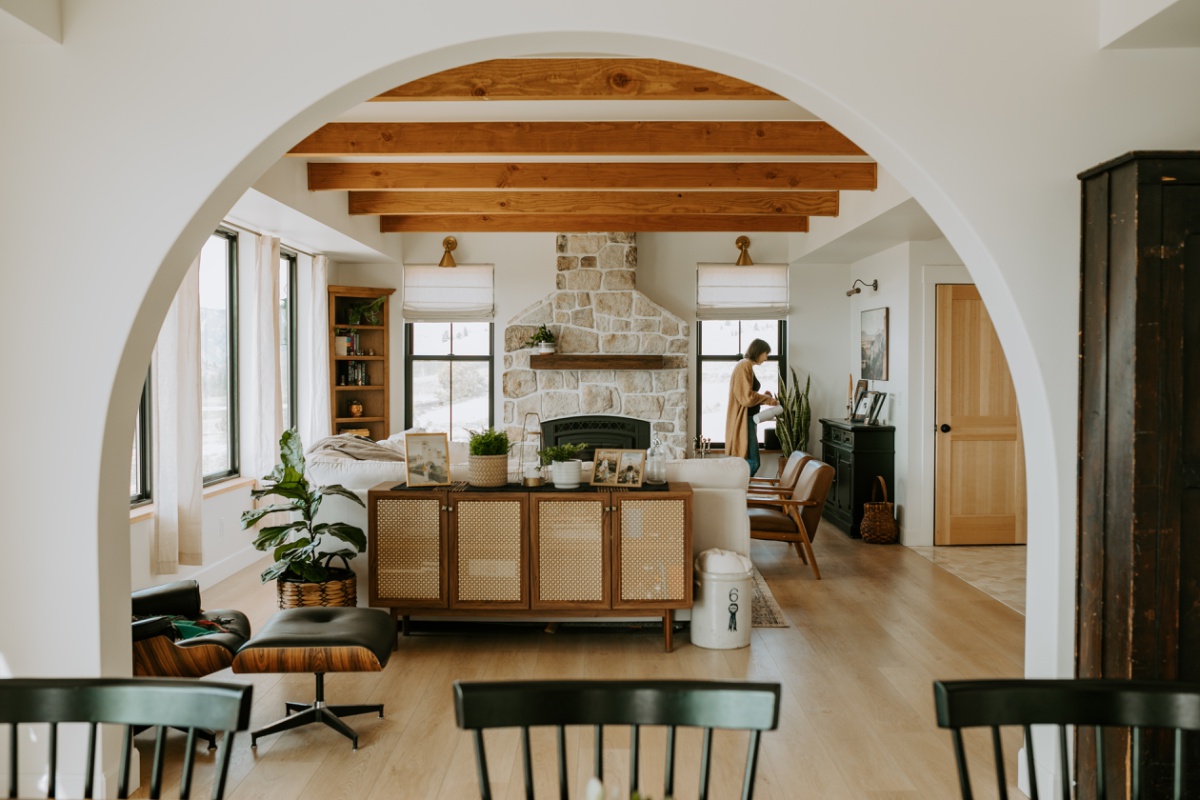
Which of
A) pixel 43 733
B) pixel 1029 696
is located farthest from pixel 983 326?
pixel 43 733

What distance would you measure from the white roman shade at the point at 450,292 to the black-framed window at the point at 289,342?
3.68 feet

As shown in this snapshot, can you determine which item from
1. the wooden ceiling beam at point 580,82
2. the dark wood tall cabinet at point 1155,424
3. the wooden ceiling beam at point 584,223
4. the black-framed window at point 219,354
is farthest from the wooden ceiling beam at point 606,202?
the dark wood tall cabinet at point 1155,424

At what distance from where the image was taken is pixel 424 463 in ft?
14.1

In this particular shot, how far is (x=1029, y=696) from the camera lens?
1.45m

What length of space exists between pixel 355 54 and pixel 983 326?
5.59 m

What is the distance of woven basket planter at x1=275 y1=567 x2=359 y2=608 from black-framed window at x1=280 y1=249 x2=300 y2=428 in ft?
11.2

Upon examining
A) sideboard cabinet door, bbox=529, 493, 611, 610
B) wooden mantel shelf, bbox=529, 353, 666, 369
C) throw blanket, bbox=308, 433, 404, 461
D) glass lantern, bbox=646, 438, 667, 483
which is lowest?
sideboard cabinet door, bbox=529, 493, 611, 610

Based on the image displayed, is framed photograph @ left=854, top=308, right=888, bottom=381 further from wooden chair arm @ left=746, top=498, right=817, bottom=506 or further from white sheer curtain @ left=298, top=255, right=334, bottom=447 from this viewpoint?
white sheer curtain @ left=298, top=255, right=334, bottom=447

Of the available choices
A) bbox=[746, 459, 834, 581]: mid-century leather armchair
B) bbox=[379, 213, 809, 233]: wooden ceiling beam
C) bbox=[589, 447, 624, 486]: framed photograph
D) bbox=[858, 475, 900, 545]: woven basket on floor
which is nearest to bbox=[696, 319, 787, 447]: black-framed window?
bbox=[379, 213, 809, 233]: wooden ceiling beam

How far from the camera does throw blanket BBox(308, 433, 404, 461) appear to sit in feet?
15.6

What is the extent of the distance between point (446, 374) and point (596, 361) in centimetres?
158

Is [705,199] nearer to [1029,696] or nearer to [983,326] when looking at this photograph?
[983,326]

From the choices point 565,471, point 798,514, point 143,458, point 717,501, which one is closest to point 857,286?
point 798,514

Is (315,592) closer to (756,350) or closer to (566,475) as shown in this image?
(566,475)
